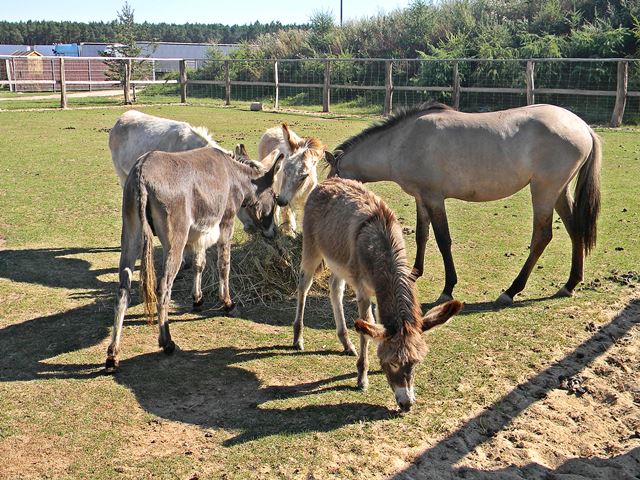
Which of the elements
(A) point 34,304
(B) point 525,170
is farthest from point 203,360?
(B) point 525,170

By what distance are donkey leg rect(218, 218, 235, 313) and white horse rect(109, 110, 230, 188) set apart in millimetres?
1527

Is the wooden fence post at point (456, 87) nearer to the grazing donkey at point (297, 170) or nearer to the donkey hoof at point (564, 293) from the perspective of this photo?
the grazing donkey at point (297, 170)

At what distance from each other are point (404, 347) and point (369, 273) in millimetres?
662

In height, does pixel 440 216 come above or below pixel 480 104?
below

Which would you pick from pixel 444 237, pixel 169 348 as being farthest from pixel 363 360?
pixel 444 237

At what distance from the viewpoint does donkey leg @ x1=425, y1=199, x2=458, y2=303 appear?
22.3ft

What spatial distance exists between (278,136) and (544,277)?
13.5ft

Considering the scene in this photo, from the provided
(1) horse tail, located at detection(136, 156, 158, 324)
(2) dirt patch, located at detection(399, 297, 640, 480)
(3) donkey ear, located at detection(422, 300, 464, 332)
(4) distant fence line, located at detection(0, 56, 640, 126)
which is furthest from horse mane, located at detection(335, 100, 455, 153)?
(4) distant fence line, located at detection(0, 56, 640, 126)

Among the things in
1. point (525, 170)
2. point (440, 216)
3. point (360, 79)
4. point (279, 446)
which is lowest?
point (279, 446)

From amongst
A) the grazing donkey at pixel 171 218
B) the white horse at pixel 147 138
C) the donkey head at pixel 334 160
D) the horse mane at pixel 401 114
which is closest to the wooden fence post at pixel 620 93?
the horse mane at pixel 401 114

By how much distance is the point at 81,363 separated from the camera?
17.0 feet

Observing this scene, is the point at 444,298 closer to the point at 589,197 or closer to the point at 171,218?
the point at 589,197

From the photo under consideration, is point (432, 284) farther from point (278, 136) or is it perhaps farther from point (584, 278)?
point (278, 136)

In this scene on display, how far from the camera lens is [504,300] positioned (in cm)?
663
